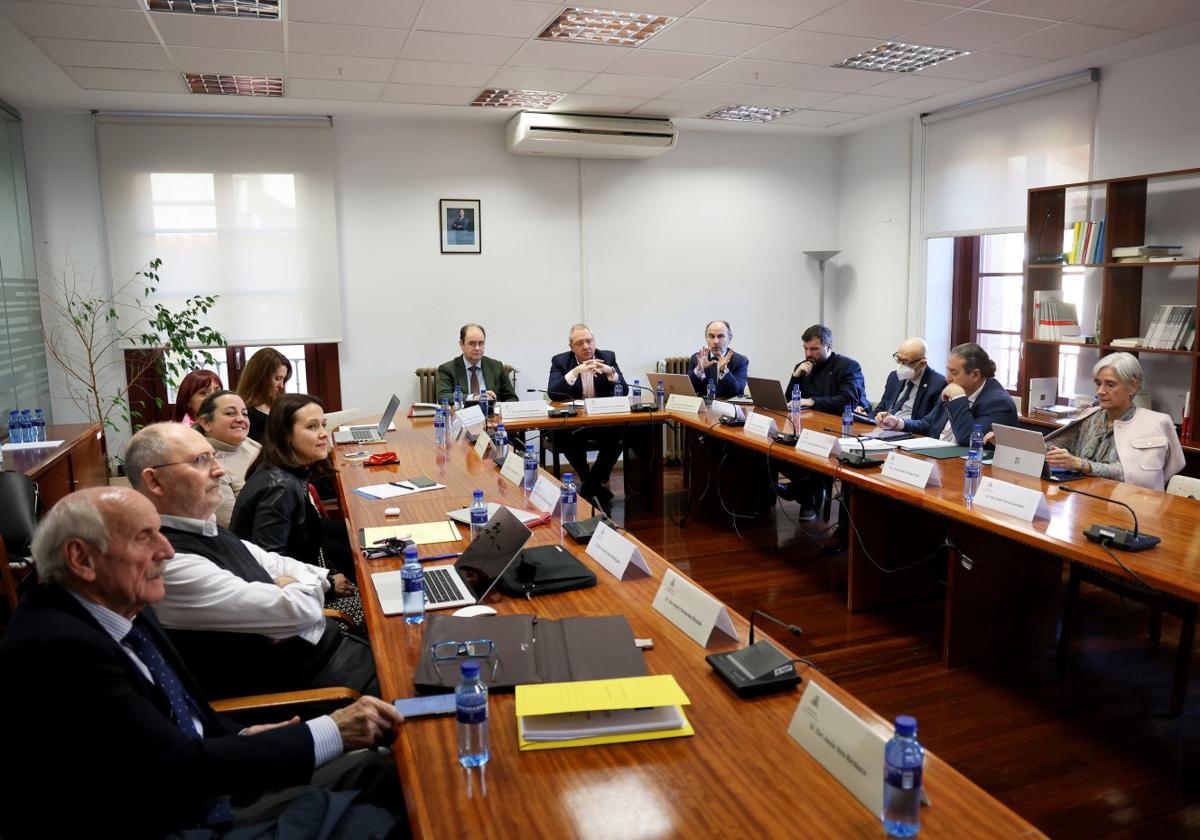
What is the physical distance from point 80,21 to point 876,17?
12.2 ft

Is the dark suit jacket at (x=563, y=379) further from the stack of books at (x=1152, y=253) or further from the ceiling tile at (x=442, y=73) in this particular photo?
the stack of books at (x=1152, y=253)

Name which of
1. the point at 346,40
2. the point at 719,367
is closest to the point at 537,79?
the point at 346,40

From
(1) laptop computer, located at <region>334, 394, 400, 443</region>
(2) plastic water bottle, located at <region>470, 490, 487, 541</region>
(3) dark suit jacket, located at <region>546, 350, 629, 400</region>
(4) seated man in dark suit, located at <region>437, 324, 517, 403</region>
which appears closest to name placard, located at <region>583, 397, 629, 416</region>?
(3) dark suit jacket, located at <region>546, 350, 629, 400</region>

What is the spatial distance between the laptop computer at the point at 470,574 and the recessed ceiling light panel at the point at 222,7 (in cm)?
277

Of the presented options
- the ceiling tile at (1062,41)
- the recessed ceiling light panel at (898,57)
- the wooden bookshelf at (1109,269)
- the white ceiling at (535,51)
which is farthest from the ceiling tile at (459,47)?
the wooden bookshelf at (1109,269)

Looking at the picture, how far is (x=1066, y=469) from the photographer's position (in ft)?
10.9

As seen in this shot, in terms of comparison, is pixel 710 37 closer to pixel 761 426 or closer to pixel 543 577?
pixel 761 426

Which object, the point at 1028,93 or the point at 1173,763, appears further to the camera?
the point at 1028,93

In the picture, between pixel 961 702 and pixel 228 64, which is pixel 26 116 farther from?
pixel 961 702

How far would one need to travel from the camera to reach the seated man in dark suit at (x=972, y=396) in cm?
394

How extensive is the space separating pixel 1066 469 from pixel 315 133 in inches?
212

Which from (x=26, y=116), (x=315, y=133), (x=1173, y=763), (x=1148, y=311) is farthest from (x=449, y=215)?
(x=1173, y=763)

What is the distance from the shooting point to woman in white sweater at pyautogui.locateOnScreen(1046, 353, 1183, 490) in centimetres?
333

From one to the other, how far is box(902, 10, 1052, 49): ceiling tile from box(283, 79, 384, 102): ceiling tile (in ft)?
10.4
